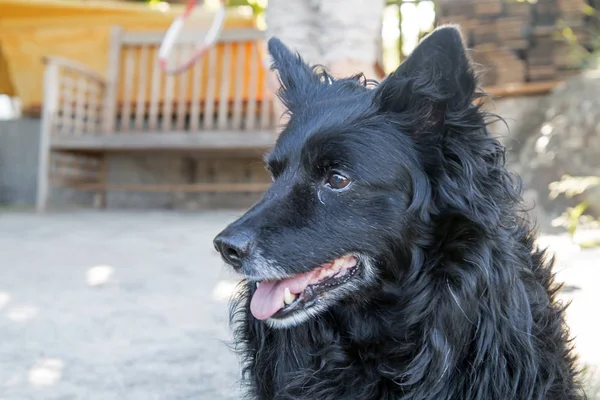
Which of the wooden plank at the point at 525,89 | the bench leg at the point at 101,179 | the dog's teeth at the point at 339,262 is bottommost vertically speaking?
the bench leg at the point at 101,179

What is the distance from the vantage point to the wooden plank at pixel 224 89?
7406 mm

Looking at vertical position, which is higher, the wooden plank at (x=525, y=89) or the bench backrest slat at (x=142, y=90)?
the wooden plank at (x=525, y=89)

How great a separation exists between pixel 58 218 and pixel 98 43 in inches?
115

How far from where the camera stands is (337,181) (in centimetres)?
194

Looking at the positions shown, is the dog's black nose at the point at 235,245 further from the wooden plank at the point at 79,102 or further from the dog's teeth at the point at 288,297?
the wooden plank at the point at 79,102

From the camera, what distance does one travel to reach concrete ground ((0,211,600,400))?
7.91 feet

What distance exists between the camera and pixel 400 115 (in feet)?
6.54

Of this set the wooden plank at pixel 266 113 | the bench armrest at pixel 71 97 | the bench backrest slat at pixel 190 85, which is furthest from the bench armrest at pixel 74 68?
the wooden plank at pixel 266 113

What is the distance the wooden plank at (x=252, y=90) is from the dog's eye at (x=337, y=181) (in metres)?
5.27

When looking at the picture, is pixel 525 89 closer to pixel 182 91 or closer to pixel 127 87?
pixel 182 91

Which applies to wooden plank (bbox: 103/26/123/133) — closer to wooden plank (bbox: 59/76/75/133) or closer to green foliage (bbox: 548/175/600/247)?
wooden plank (bbox: 59/76/75/133)

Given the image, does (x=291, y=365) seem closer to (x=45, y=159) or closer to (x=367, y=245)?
(x=367, y=245)

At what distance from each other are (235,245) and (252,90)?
5761 mm

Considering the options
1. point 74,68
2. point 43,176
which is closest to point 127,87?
point 74,68
